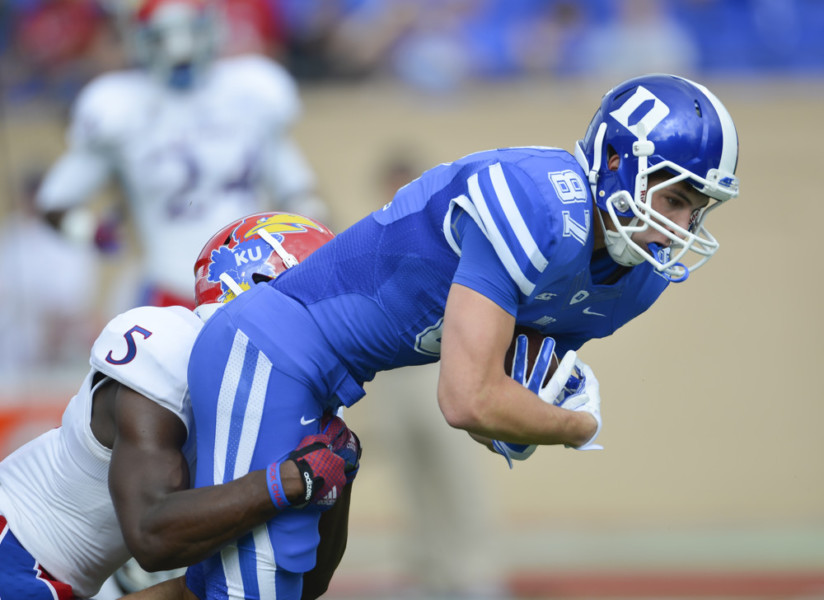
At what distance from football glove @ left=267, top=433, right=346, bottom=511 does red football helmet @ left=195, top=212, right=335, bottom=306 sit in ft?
1.71

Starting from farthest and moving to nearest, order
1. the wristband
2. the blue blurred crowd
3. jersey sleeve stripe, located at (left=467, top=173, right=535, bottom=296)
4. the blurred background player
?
the blue blurred crowd < the blurred background player < the wristband < jersey sleeve stripe, located at (left=467, top=173, right=535, bottom=296)

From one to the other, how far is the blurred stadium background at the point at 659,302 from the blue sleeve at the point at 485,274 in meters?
4.01

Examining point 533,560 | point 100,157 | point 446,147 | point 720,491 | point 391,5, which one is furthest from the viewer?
point 391,5

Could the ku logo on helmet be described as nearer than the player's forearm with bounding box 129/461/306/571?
No

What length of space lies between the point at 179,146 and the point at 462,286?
10.7 feet

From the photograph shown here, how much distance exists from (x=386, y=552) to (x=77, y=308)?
2987 mm

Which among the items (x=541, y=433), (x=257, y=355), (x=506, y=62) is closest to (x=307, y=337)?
(x=257, y=355)

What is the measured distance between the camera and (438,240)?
3033 millimetres

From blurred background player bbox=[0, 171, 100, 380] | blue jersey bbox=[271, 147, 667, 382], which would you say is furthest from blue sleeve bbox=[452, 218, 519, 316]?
blurred background player bbox=[0, 171, 100, 380]

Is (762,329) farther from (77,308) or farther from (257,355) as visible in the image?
(257,355)

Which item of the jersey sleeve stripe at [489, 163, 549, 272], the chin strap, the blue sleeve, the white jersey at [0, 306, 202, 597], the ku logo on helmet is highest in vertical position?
the jersey sleeve stripe at [489, 163, 549, 272]

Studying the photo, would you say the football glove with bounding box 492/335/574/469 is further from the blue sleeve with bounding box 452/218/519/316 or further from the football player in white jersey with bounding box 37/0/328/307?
the football player in white jersey with bounding box 37/0/328/307

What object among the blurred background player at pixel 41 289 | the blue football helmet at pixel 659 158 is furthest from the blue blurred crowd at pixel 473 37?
the blue football helmet at pixel 659 158

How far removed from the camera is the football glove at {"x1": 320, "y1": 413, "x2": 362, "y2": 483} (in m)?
3.21
